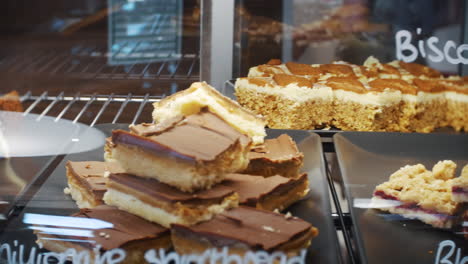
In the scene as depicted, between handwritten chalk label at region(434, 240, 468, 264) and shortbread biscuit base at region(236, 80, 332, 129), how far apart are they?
0.68 meters

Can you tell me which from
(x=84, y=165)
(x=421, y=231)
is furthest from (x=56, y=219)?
(x=421, y=231)

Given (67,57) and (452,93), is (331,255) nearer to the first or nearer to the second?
(452,93)

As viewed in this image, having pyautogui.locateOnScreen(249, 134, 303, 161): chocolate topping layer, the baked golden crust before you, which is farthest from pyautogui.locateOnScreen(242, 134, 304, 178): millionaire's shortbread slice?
the baked golden crust

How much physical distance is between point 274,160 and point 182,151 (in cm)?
37

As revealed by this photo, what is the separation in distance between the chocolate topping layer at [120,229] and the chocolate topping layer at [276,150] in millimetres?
344

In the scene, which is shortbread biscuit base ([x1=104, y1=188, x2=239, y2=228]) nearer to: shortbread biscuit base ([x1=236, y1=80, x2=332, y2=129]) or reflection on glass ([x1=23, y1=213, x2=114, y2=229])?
reflection on glass ([x1=23, y1=213, x2=114, y2=229])

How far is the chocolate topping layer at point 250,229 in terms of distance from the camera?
3.36ft

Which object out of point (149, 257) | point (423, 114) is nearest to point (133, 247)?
point (149, 257)

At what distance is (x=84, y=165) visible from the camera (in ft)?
4.49

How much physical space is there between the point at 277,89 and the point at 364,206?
57 centimetres

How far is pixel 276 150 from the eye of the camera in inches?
57.3

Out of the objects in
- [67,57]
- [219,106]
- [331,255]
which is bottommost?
[331,255]

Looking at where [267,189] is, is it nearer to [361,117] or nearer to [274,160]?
[274,160]

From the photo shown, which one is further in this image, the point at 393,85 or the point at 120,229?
the point at 393,85
